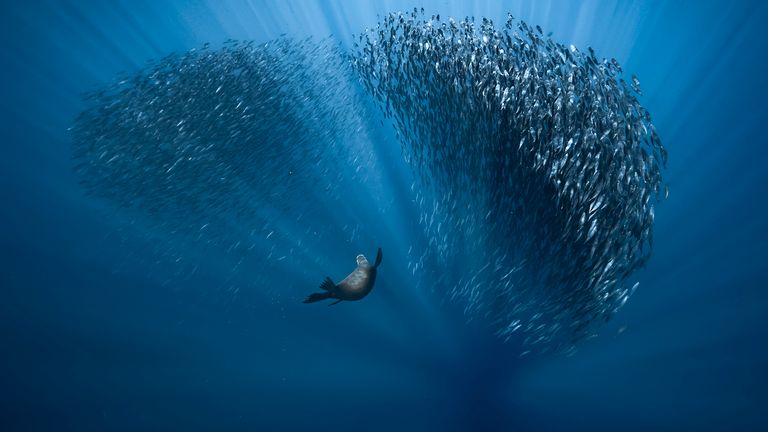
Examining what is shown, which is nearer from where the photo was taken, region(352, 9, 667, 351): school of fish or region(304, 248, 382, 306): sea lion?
region(304, 248, 382, 306): sea lion

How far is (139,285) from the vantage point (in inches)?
1104

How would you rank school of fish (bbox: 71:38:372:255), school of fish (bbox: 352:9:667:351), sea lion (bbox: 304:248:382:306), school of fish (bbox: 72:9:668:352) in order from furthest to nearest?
1. school of fish (bbox: 71:38:372:255)
2. school of fish (bbox: 72:9:668:352)
3. school of fish (bbox: 352:9:667:351)
4. sea lion (bbox: 304:248:382:306)

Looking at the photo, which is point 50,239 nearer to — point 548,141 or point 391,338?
point 391,338

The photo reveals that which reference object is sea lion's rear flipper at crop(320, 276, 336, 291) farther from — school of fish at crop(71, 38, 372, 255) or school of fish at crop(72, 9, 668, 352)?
school of fish at crop(71, 38, 372, 255)

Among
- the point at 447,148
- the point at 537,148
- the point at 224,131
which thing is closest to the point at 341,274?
the point at 224,131

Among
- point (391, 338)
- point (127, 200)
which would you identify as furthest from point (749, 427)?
point (127, 200)

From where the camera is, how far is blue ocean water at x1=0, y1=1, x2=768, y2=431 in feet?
42.3

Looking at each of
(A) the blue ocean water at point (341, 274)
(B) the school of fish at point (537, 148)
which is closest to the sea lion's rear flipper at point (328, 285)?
(B) the school of fish at point (537, 148)

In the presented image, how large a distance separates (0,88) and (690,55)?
26.2m

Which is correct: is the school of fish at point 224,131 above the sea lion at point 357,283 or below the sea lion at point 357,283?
above

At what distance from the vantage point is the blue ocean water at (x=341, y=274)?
12898 millimetres

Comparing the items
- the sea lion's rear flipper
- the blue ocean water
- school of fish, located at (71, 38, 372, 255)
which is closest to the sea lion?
the sea lion's rear flipper

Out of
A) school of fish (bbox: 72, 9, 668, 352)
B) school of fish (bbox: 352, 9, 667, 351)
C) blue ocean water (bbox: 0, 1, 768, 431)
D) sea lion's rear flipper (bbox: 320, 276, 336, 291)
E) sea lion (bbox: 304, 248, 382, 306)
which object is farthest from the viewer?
blue ocean water (bbox: 0, 1, 768, 431)

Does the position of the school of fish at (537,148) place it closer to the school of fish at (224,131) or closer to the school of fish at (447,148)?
the school of fish at (447,148)
